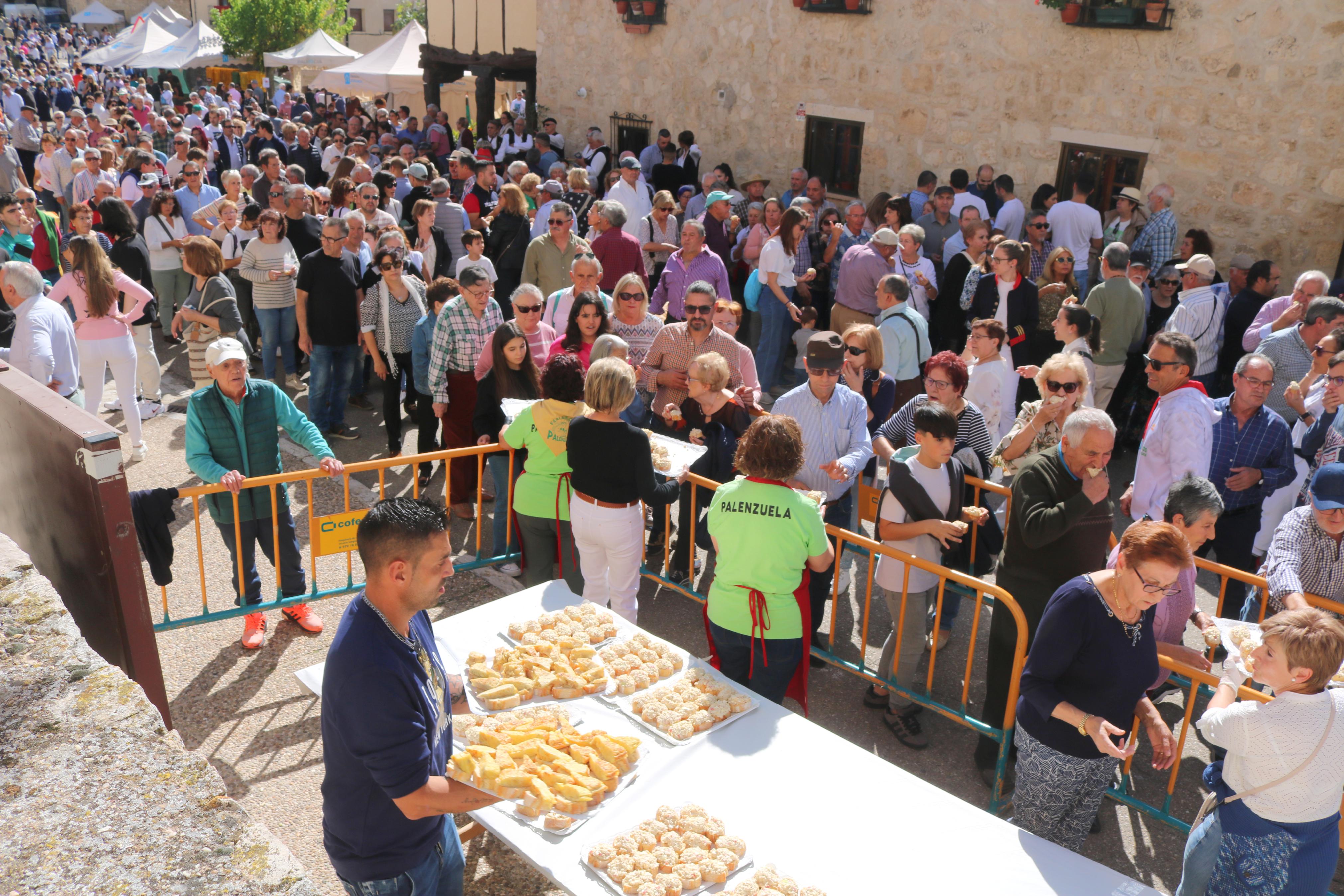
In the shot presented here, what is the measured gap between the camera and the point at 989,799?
15.8 feet

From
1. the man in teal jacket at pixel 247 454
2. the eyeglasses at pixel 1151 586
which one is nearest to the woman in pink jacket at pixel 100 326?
the man in teal jacket at pixel 247 454

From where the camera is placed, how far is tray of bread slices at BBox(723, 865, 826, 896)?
10.4 ft

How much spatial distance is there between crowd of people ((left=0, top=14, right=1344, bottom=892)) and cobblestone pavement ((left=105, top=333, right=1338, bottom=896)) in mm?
188

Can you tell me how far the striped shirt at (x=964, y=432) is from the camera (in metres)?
5.77

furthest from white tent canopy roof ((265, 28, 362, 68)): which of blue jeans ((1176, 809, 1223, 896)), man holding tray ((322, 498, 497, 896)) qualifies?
blue jeans ((1176, 809, 1223, 896))

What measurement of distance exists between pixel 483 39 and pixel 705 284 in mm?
19158

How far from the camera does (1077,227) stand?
421 inches

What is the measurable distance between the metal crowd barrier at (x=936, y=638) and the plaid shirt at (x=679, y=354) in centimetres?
86

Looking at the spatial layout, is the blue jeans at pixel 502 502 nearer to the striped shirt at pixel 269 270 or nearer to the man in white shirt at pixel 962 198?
the striped shirt at pixel 269 270

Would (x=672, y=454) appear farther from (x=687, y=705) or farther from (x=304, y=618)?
(x=304, y=618)

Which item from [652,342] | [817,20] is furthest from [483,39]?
[652,342]

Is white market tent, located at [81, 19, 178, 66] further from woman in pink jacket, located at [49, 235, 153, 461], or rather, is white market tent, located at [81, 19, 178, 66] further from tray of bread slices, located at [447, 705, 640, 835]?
tray of bread slices, located at [447, 705, 640, 835]

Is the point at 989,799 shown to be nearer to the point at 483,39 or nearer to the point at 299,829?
the point at 299,829

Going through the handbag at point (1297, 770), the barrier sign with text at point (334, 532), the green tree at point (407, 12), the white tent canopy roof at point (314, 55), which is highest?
the green tree at point (407, 12)
